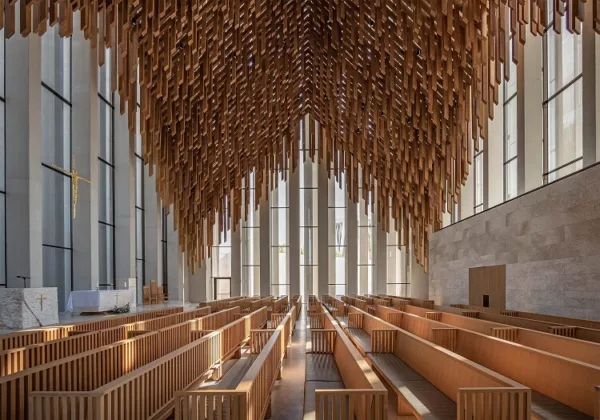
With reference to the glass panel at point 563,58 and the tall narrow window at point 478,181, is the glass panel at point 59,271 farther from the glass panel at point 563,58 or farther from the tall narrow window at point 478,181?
the glass panel at point 563,58

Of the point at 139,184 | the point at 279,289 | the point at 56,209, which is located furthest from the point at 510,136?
the point at 279,289

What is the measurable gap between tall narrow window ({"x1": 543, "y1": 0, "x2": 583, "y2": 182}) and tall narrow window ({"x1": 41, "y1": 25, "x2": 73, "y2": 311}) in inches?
417

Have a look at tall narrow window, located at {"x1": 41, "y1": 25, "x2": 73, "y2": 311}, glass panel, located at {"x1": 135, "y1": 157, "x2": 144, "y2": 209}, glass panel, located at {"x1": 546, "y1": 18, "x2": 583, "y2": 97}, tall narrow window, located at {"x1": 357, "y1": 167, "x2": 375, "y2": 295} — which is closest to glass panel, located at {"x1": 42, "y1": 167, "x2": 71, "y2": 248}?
tall narrow window, located at {"x1": 41, "y1": 25, "x2": 73, "y2": 311}

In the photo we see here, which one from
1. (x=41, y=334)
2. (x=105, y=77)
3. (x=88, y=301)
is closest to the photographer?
(x=41, y=334)

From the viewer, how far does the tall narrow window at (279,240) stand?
2619 centimetres

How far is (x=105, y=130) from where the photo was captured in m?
18.5

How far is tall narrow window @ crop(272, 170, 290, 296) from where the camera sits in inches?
1031

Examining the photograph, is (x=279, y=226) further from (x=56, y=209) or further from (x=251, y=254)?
(x=56, y=209)

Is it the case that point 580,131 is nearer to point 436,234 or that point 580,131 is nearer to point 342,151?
point 436,234

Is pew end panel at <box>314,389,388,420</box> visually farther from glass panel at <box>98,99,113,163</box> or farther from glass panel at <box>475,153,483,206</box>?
glass panel at <box>98,99,113,163</box>

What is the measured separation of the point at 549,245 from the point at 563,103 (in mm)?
2825

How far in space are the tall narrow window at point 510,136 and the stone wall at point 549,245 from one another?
2.76ft

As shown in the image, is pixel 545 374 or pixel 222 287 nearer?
pixel 545 374

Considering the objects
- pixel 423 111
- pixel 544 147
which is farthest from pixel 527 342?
pixel 423 111
